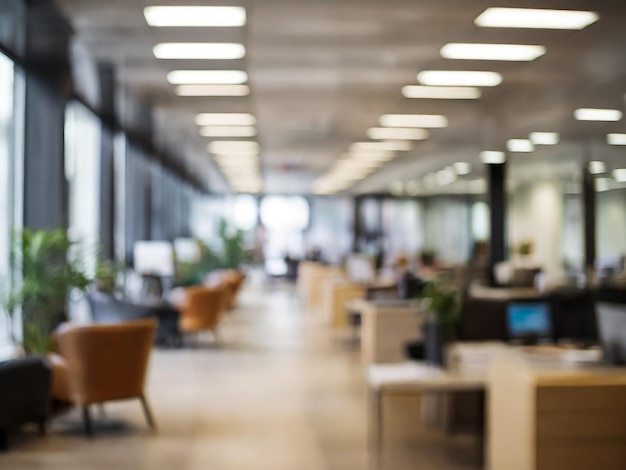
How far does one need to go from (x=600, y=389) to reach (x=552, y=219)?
8.85m

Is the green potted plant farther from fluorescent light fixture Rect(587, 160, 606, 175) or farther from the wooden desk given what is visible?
fluorescent light fixture Rect(587, 160, 606, 175)

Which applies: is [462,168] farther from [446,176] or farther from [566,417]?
[566,417]

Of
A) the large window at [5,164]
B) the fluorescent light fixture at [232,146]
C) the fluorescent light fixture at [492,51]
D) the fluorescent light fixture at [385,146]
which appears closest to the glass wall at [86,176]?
the large window at [5,164]

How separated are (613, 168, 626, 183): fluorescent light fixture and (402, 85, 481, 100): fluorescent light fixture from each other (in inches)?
110

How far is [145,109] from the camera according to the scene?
14.0 meters

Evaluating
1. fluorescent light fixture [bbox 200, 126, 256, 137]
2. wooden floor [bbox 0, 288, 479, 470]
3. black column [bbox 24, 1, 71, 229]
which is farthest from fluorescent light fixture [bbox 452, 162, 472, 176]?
black column [bbox 24, 1, 71, 229]

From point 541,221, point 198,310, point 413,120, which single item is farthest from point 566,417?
point 413,120

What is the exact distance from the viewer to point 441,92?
39.6ft

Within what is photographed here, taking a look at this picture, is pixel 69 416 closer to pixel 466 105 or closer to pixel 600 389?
pixel 600 389

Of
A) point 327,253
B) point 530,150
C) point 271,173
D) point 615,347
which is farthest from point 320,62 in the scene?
point 327,253

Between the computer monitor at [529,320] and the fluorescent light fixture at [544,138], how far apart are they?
607cm

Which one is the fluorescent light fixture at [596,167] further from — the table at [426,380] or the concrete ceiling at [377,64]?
the table at [426,380]

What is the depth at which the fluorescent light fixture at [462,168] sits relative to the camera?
18.8 meters

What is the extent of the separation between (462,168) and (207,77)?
9805mm
